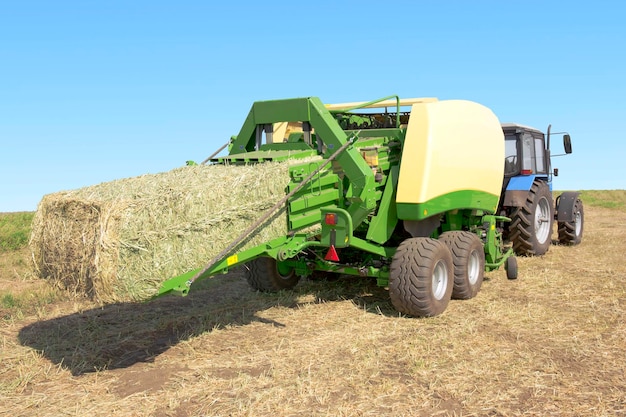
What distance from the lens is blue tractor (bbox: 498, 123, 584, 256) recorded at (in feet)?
34.8

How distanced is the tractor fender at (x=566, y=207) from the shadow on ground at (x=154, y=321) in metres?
5.63

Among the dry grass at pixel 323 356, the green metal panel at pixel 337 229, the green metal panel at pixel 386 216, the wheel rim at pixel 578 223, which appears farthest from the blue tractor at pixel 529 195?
the green metal panel at pixel 337 229

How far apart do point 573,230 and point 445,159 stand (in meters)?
6.50

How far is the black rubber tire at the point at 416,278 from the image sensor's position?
262 inches

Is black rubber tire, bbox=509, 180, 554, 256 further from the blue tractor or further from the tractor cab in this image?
the tractor cab

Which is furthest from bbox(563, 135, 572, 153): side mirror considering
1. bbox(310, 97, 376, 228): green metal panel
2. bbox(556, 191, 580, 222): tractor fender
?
bbox(310, 97, 376, 228): green metal panel

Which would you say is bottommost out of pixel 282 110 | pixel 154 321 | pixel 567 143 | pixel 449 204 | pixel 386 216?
pixel 154 321

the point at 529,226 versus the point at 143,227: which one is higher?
the point at 143,227

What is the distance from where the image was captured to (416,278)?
664 centimetres

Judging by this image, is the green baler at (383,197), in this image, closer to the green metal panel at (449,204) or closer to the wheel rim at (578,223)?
the green metal panel at (449,204)

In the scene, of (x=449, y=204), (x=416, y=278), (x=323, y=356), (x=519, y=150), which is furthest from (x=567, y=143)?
(x=323, y=356)

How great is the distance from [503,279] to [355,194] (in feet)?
12.2

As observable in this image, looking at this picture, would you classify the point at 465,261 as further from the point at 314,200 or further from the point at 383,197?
the point at 314,200

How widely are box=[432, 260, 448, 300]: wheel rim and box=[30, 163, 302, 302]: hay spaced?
2.23 metres
